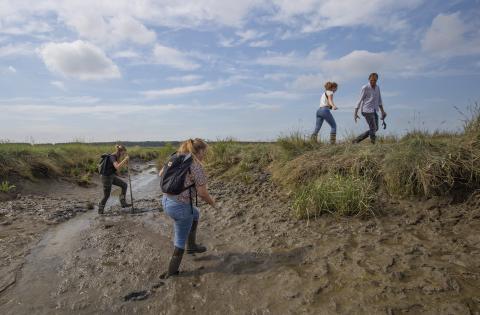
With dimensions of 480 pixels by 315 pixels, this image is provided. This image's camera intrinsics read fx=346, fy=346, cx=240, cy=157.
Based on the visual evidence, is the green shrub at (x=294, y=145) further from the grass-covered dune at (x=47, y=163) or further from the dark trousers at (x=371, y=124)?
the grass-covered dune at (x=47, y=163)

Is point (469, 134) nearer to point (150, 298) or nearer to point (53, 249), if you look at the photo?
point (150, 298)

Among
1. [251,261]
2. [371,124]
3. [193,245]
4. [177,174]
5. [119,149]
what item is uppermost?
[371,124]

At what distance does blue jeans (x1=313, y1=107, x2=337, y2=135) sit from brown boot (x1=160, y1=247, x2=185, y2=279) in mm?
5984

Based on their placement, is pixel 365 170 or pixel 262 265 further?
pixel 365 170

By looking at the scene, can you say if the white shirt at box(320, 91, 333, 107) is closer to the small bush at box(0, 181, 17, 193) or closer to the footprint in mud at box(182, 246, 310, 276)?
the footprint in mud at box(182, 246, 310, 276)

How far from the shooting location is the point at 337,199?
6.14 meters

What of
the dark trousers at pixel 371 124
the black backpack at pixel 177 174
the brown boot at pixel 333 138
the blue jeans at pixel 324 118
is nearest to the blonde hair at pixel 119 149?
the black backpack at pixel 177 174

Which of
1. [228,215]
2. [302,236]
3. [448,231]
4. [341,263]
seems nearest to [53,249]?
[228,215]

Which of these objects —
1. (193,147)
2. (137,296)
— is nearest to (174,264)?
(137,296)

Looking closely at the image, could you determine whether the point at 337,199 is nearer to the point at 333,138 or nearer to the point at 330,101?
the point at 333,138

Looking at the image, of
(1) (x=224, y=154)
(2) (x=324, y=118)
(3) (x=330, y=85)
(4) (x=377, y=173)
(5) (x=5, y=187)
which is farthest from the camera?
(1) (x=224, y=154)

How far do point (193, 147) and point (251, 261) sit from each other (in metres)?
1.89

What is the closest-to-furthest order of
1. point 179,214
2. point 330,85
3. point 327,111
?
point 179,214 < point 330,85 < point 327,111

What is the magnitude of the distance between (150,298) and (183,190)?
4.60 ft
